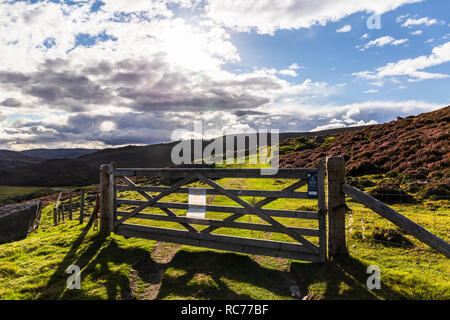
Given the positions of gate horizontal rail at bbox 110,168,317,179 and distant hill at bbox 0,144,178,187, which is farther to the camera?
distant hill at bbox 0,144,178,187

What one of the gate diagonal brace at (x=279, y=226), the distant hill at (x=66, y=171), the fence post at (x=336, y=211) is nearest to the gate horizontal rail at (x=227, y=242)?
the gate diagonal brace at (x=279, y=226)

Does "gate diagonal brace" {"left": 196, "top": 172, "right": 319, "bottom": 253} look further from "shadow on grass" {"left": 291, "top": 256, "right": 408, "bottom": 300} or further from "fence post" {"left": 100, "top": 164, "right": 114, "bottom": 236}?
"fence post" {"left": 100, "top": 164, "right": 114, "bottom": 236}

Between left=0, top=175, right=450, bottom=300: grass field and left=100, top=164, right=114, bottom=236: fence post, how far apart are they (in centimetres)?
87

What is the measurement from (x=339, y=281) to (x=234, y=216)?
3.02m

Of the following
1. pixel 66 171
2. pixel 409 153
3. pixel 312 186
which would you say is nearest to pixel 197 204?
pixel 312 186

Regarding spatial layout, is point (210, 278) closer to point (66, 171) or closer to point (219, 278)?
point (219, 278)

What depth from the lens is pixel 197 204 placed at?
7910 mm

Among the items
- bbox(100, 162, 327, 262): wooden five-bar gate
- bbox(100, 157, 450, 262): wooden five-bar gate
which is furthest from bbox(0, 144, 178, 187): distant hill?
bbox(100, 157, 450, 262): wooden five-bar gate

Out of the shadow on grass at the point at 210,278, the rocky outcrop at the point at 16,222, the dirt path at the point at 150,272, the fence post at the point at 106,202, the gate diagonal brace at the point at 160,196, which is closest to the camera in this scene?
the shadow on grass at the point at 210,278

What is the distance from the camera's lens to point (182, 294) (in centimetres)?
541

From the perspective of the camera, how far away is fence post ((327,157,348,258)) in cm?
636

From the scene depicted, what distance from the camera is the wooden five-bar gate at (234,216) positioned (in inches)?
254

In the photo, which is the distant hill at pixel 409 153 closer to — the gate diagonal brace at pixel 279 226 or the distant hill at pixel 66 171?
the gate diagonal brace at pixel 279 226
